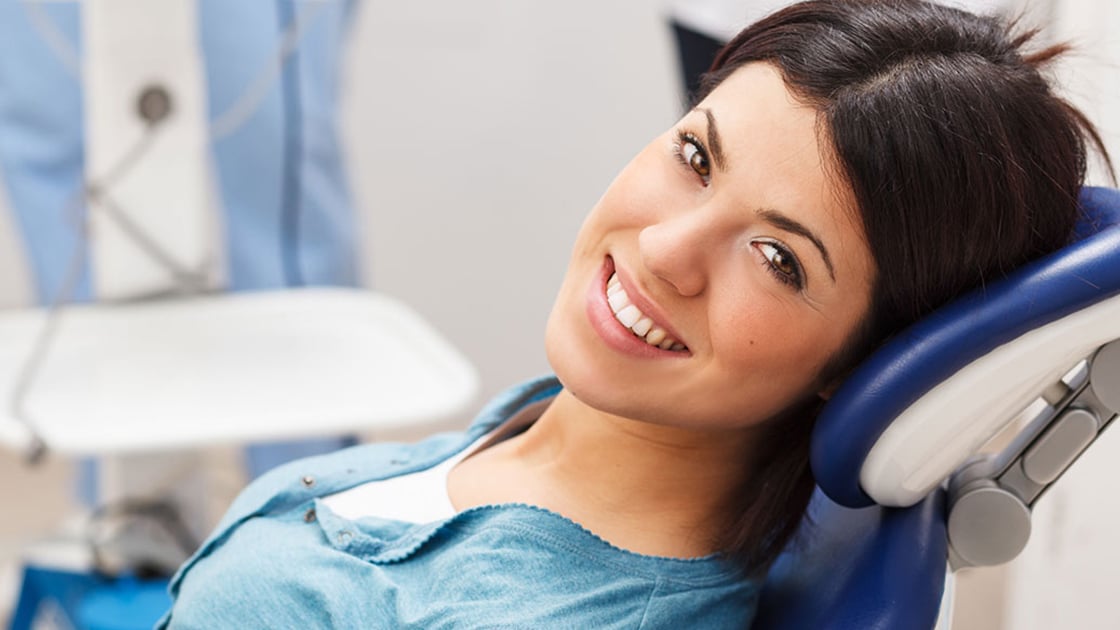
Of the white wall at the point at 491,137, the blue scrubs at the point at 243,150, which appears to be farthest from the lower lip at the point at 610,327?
the white wall at the point at 491,137

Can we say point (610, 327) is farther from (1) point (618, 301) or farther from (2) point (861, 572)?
(2) point (861, 572)

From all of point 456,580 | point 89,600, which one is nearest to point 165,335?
point 89,600

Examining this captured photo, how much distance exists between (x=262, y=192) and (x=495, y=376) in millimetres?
964

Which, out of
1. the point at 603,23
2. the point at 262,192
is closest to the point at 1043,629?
the point at 262,192

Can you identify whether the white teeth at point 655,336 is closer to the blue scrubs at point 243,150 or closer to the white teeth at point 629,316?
the white teeth at point 629,316

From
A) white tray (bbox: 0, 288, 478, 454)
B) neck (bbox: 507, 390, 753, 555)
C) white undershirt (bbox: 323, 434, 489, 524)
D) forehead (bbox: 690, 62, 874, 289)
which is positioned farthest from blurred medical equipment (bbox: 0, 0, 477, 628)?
forehead (bbox: 690, 62, 874, 289)

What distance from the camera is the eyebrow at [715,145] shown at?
933mm

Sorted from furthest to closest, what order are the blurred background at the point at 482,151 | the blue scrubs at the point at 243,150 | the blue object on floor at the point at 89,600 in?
the blurred background at the point at 482,151
the blue scrubs at the point at 243,150
the blue object on floor at the point at 89,600

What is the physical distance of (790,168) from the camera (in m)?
0.90

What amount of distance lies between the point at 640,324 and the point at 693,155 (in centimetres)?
13

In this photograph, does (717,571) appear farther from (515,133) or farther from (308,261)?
(515,133)

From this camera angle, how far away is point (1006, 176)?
882 millimetres

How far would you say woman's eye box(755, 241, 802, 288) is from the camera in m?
0.90

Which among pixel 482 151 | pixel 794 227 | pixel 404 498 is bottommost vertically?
pixel 482 151
